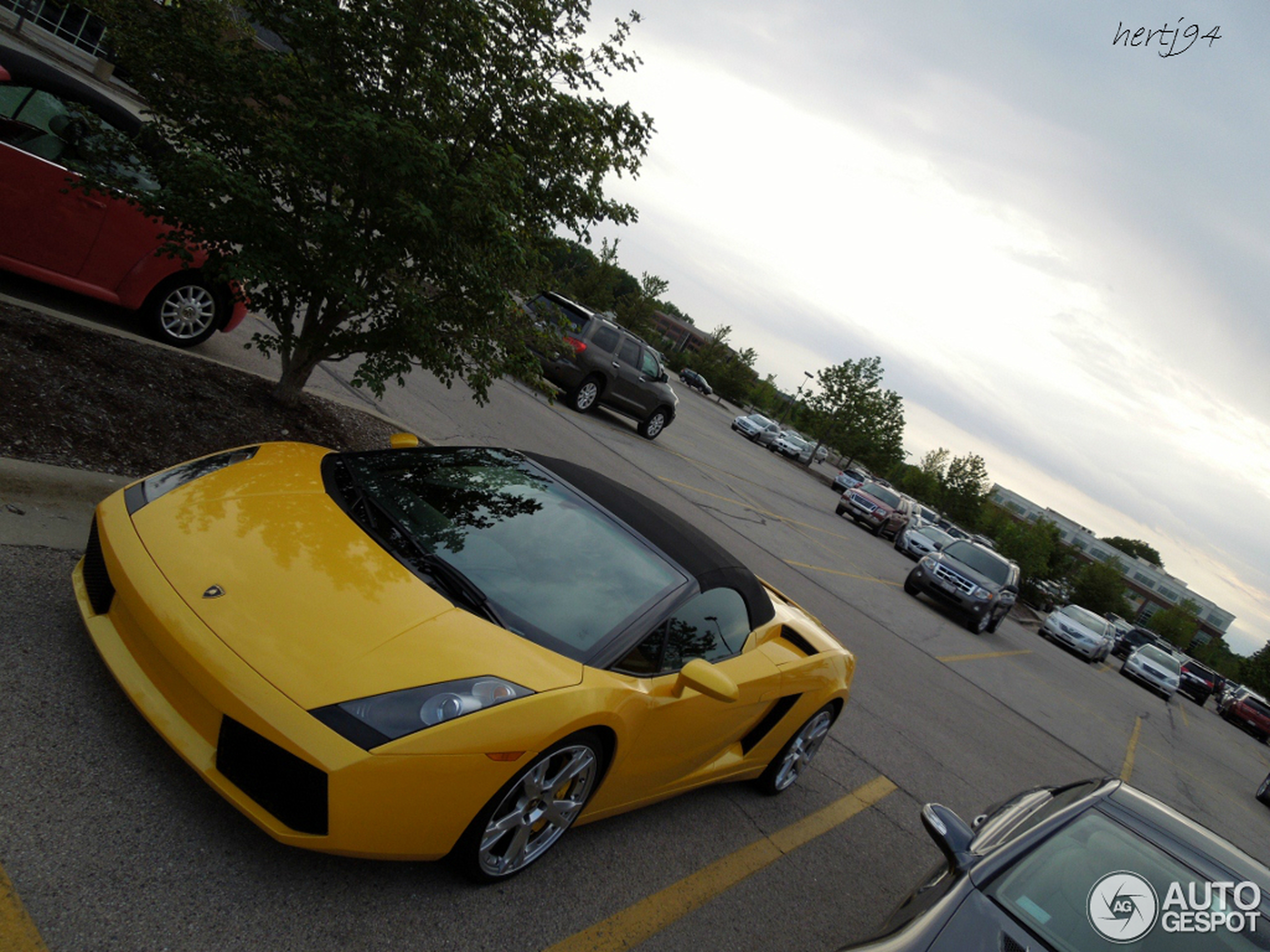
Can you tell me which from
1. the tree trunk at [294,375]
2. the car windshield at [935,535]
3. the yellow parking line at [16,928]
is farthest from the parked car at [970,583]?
the yellow parking line at [16,928]

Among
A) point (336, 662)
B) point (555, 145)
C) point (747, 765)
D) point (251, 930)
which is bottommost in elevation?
point (251, 930)

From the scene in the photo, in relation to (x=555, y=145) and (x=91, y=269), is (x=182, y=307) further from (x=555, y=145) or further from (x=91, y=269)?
(x=555, y=145)

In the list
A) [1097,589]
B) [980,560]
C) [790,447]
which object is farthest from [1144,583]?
[980,560]

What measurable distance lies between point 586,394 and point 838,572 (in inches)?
247

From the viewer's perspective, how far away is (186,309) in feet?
23.3

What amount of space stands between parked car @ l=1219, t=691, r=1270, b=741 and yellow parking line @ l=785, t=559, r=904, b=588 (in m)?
21.6

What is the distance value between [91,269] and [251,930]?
607cm

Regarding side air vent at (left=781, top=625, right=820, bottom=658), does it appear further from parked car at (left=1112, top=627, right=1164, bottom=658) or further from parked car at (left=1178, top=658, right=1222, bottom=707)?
parked car at (left=1112, top=627, right=1164, bottom=658)

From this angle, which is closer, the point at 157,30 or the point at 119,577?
the point at 119,577

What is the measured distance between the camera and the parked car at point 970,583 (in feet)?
53.5

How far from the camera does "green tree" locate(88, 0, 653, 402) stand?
5.17 metres

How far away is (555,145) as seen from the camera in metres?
5.96

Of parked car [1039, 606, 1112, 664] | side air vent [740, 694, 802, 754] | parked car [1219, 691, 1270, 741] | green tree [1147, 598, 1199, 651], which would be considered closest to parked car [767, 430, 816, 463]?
parked car [1039, 606, 1112, 664]

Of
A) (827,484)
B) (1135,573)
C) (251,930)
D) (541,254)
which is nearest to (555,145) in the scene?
(541,254)
